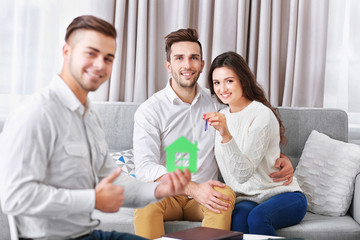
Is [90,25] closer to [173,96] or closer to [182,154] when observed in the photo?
[182,154]

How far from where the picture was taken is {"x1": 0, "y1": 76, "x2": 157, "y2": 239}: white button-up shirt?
3.68 ft

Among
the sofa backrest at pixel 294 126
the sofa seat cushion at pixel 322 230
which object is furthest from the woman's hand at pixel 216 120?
the sofa backrest at pixel 294 126

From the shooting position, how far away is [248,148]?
2059mm

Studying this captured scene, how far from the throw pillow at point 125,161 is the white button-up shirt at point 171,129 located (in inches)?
8.2

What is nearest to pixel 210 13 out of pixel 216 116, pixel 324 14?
pixel 324 14

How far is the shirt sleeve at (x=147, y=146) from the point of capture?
2105mm

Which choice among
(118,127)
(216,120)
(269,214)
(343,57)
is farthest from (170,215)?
(343,57)

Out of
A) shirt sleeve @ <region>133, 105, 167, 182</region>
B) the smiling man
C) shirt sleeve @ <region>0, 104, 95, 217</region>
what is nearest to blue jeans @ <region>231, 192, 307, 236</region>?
the smiling man

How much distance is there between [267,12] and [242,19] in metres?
0.17

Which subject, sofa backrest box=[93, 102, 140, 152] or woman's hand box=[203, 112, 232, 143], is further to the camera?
sofa backrest box=[93, 102, 140, 152]

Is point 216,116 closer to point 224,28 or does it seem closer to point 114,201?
point 114,201

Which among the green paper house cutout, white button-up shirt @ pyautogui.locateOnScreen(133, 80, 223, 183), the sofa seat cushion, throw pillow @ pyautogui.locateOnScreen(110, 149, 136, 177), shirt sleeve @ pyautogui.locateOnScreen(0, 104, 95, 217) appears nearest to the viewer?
shirt sleeve @ pyautogui.locateOnScreen(0, 104, 95, 217)

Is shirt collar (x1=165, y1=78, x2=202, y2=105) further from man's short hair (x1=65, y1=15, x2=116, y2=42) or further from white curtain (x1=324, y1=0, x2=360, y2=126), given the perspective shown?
white curtain (x1=324, y1=0, x2=360, y2=126)

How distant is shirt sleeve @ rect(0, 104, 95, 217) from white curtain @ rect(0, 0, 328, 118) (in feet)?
5.78
